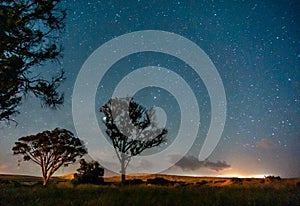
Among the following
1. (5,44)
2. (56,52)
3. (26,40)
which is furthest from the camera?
(56,52)

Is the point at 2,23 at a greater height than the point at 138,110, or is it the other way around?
the point at 138,110

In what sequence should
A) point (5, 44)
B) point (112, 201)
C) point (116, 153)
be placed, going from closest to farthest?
point (112, 201), point (5, 44), point (116, 153)

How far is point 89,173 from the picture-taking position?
3906cm

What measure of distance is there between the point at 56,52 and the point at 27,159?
32012mm

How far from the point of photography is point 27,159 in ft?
137

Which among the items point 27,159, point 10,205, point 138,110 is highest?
point 138,110

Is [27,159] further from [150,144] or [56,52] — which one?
[56,52]

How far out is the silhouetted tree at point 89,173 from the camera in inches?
1500


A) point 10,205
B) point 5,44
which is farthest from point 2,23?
point 10,205

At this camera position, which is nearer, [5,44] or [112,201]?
[112,201]

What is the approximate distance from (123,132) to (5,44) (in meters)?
30.2

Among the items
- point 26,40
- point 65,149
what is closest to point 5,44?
point 26,40

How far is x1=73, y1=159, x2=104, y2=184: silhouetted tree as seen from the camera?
38.1 meters

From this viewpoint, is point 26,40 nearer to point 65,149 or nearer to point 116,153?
point 116,153
